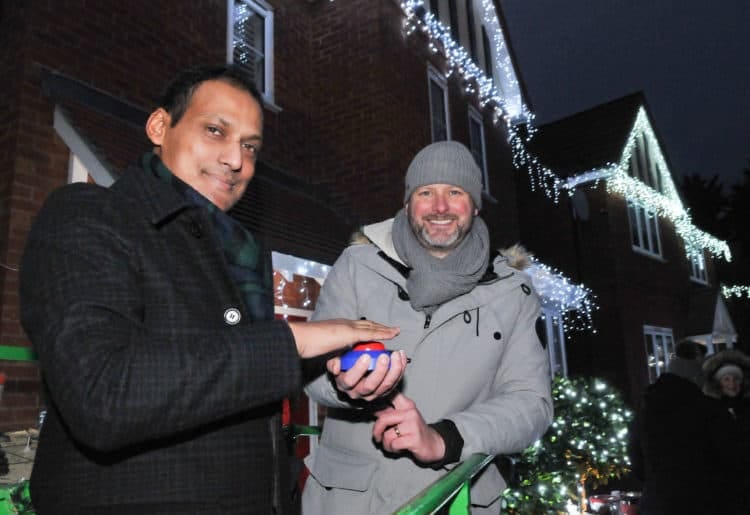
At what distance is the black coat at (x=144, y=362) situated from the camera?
0.95 metres

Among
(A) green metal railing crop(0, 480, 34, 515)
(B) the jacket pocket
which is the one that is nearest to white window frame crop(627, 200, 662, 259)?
(B) the jacket pocket

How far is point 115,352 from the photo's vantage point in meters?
0.95

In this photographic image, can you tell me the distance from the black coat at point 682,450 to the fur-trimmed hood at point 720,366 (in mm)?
1539

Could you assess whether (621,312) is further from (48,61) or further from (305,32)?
(48,61)

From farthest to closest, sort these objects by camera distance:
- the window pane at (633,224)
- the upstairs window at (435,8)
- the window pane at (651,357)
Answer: the window pane at (633,224) < the window pane at (651,357) < the upstairs window at (435,8)

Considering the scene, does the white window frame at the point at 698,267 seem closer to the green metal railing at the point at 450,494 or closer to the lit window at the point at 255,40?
the lit window at the point at 255,40

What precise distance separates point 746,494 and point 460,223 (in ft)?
11.4

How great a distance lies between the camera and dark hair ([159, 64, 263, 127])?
163 centimetres

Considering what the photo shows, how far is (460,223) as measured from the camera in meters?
2.44

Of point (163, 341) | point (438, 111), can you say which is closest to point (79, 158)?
point (163, 341)

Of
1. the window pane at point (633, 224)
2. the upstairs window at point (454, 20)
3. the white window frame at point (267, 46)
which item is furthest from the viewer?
the window pane at point (633, 224)

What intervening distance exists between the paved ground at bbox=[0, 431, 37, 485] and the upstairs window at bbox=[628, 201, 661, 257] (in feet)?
56.0

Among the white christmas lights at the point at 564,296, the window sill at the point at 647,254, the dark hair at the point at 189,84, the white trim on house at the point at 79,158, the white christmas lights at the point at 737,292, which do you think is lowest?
the dark hair at the point at 189,84

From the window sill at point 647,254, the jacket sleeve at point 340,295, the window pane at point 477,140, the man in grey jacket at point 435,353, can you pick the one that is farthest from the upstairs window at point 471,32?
the jacket sleeve at point 340,295
